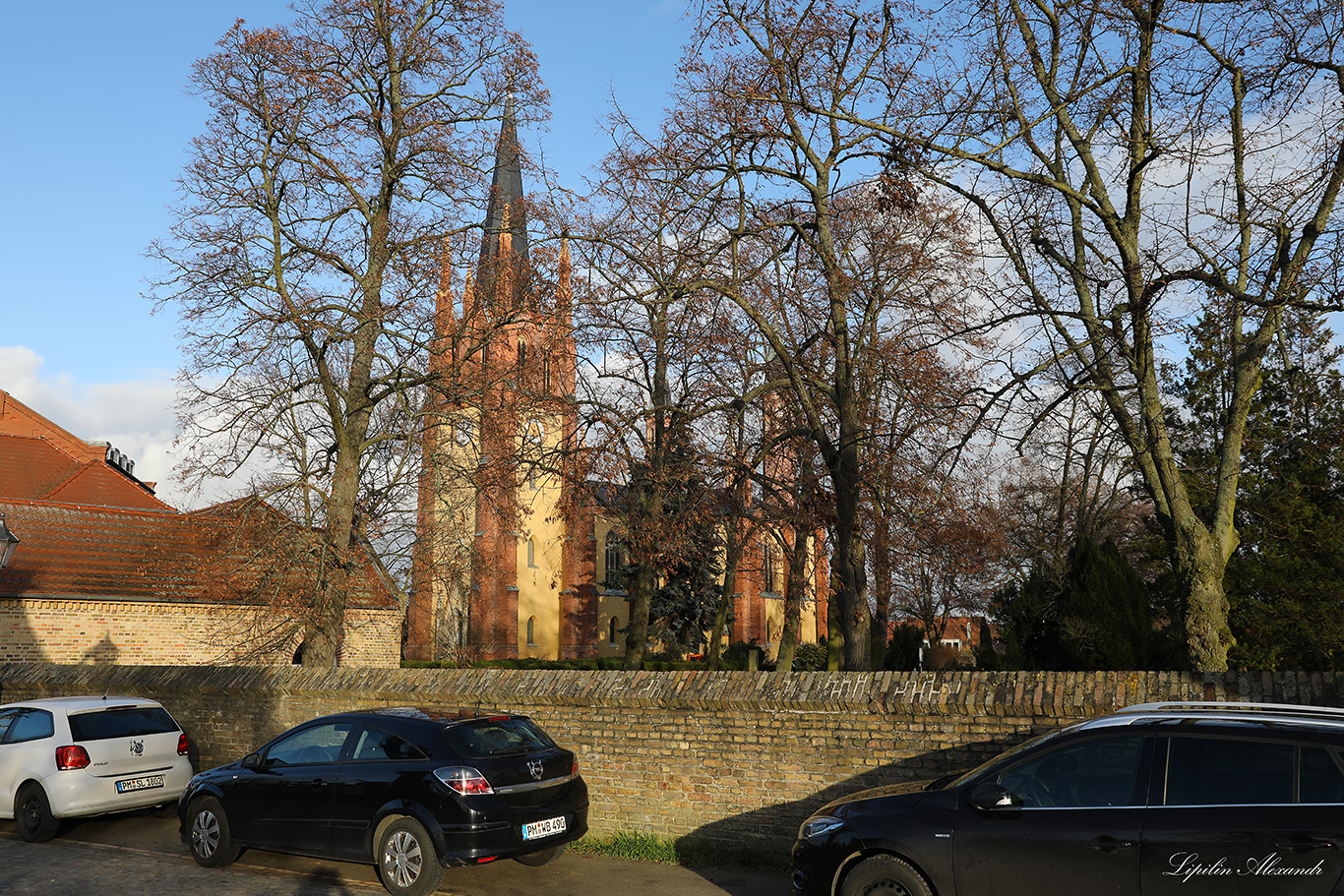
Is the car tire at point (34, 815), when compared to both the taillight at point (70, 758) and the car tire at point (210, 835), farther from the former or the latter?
the car tire at point (210, 835)

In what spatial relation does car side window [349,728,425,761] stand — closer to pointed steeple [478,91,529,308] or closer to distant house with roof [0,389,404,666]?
distant house with roof [0,389,404,666]

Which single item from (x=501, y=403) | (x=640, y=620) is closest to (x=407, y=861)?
(x=501, y=403)

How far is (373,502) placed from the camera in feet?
Result: 64.4

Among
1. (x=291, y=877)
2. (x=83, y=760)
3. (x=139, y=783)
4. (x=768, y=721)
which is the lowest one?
(x=291, y=877)

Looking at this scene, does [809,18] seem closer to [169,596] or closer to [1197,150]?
[1197,150]

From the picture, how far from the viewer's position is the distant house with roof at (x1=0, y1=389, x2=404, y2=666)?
19.9 meters

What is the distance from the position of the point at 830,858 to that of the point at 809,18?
11.3 m

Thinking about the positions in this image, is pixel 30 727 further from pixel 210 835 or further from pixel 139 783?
pixel 210 835

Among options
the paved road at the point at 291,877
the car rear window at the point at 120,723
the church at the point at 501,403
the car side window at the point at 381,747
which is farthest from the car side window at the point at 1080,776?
the church at the point at 501,403

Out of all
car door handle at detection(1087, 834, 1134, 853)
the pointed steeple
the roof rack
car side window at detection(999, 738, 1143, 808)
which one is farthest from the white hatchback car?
the roof rack

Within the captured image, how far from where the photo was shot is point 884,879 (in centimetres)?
614

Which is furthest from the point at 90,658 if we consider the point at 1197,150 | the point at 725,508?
the point at 1197,150

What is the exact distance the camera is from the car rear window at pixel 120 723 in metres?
10.9

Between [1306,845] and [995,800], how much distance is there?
1.56m
